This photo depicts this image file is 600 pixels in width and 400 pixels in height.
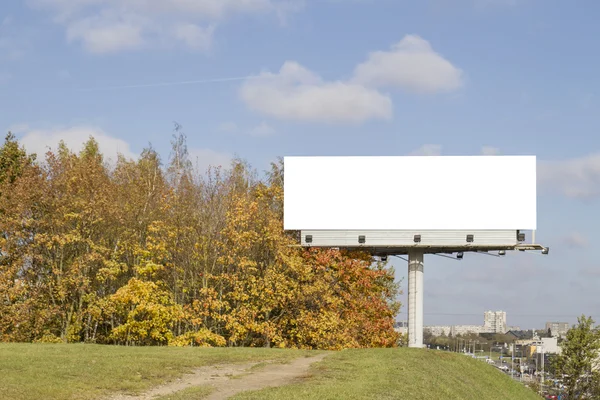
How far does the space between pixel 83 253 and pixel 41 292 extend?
3076 millimetres

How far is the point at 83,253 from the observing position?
43188 mm

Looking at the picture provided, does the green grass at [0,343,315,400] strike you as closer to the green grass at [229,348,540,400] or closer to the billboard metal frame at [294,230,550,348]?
the green grass at [229,348,540,400]

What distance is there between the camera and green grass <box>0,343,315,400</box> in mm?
19500

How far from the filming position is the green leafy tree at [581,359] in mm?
70375

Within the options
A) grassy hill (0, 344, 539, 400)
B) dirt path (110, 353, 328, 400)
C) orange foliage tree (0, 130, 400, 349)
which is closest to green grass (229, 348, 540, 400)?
grassy hill (0, 344, 539, 400)

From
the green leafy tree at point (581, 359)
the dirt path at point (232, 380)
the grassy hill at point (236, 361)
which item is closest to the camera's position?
the grassy hill at point (236, 361)

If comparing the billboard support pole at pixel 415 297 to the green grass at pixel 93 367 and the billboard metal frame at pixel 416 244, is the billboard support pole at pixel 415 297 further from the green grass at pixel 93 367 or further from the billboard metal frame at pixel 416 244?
the green grass at pixel 93 367

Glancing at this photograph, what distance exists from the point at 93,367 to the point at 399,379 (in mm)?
10159

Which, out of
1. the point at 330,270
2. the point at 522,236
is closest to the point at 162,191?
the point at 330,270

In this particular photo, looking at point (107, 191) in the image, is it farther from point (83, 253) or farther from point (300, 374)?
point (300, 374)

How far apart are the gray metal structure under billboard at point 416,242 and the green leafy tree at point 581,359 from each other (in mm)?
31486

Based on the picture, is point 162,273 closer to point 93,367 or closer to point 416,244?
point 416,244

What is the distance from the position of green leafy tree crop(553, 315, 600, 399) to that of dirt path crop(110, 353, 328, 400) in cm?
4847

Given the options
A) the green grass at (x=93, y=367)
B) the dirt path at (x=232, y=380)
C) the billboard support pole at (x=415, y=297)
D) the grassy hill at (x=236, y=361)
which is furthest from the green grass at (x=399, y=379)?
the billboard support pole at (x=415, y=297)
